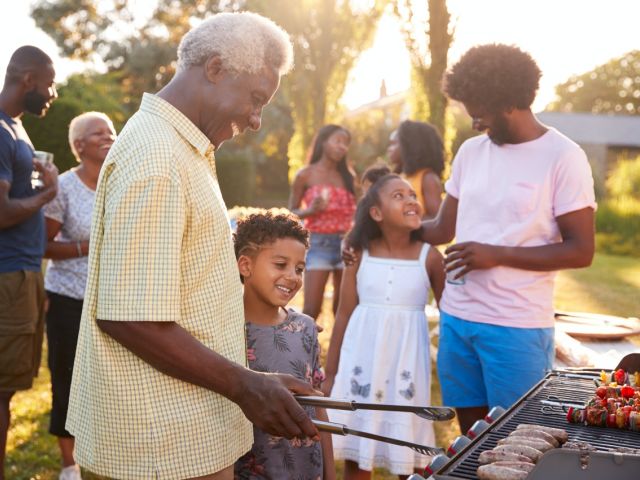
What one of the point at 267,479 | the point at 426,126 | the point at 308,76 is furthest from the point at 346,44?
the point at 267,479

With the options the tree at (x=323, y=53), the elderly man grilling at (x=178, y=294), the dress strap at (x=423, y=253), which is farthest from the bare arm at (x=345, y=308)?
the tree at (x=323, y=53)

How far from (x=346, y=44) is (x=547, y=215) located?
12506mm

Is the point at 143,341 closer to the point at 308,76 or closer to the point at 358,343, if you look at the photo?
the point at 358,343

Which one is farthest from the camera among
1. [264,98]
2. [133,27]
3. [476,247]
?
[133,27]

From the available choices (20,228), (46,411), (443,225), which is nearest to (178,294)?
(443,225)

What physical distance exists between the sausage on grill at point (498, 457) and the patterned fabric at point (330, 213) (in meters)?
5.17

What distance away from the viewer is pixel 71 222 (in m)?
4.64

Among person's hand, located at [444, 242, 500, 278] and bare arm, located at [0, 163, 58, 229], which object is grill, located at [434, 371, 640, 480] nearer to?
person's hand, located at [444, 242, 500, 278]

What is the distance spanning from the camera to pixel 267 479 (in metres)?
2.81

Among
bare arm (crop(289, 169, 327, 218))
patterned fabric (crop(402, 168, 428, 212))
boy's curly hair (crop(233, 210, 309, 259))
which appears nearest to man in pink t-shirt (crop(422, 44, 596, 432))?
boy's curly hair (crop(233, 210, 309, 259))

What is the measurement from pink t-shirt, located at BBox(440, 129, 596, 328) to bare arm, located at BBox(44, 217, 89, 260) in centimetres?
233

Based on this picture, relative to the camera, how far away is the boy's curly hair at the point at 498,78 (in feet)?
11.2

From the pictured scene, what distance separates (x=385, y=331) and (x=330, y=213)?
3290 millimetres

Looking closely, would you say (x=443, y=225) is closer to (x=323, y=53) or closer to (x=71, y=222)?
(x=71, y=222)
